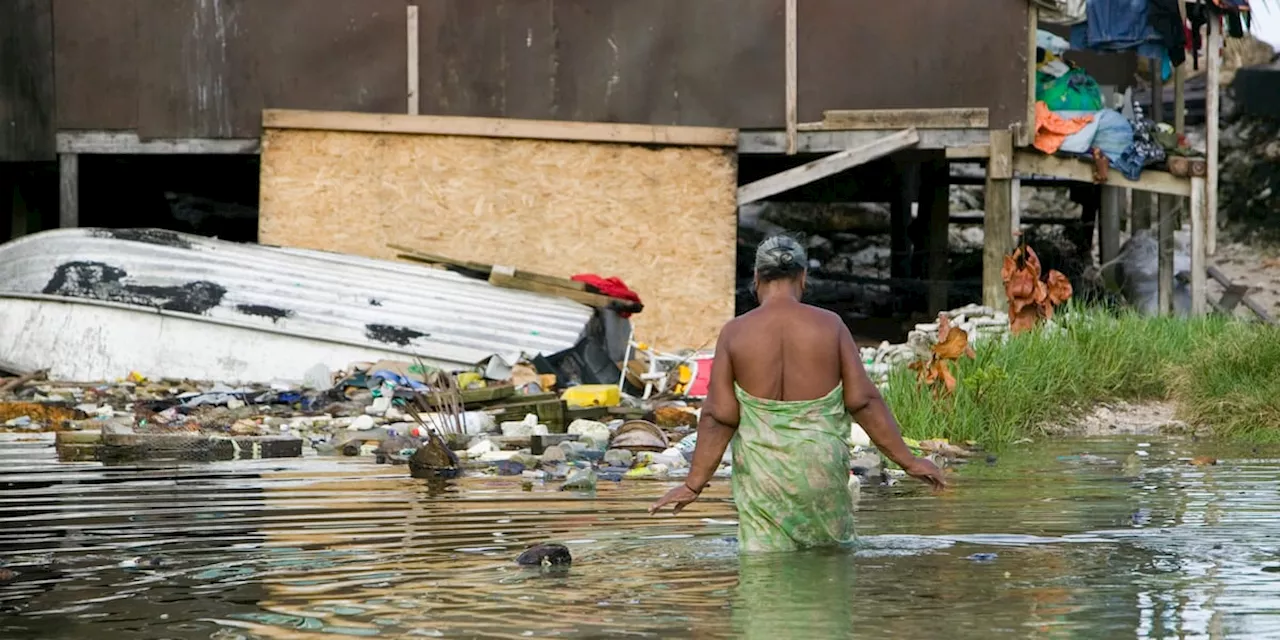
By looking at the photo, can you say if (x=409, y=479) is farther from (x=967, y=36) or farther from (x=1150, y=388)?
(x=967, y=36)

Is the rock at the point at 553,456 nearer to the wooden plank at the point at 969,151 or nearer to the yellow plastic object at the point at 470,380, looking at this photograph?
the yellow plastic object at the point at 470,380

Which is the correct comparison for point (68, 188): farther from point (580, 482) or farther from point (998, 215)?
point (580, 482)

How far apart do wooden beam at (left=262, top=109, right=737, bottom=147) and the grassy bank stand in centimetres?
465

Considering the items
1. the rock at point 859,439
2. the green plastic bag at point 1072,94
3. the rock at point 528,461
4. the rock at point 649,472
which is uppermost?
the green plastic bag at point 1072,94

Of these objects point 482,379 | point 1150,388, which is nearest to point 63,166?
point 482,379

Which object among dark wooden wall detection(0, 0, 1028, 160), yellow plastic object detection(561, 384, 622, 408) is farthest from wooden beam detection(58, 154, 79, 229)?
yellow plastic object detection(561, 384, 622, 408)

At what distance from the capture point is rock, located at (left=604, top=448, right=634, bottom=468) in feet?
36.2

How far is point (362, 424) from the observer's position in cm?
1302

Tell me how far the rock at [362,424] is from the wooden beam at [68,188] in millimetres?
6288

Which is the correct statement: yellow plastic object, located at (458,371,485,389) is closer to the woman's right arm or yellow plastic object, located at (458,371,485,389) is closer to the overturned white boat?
the overturned white boat

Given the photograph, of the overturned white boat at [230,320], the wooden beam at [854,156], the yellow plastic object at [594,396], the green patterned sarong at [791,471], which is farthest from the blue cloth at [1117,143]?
the green patterned sarong at [791,471]

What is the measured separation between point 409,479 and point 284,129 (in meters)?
8.30

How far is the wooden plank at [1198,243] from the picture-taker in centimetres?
1761

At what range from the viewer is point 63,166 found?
18.3 metres
